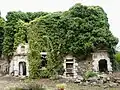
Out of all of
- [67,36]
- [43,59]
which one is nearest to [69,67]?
[43,59]

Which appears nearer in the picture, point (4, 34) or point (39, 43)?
point (39, 43)

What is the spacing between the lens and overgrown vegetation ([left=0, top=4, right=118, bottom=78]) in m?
24.8

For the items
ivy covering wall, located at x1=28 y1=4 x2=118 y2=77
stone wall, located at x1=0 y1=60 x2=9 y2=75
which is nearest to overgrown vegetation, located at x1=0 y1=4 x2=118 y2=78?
ivy covering wall, located at x1=28 y1=4 x2=118 y2=77

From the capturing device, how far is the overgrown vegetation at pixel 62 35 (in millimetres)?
24750

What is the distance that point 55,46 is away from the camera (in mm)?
25547

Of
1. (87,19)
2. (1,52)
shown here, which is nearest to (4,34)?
(1,52)

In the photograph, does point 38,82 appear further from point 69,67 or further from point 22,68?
point 22,68

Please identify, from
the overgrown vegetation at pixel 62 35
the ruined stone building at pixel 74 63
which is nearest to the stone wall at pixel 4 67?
the ruined stone building at pixel 74 63

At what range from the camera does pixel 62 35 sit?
25.6 meters

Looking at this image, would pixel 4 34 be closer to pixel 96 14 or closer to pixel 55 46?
pixel 55 46

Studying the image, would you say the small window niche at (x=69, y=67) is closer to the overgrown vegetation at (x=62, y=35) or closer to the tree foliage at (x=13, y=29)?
the overgrown vegetation at (x=62, y=35)

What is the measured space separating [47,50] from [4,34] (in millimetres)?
5053

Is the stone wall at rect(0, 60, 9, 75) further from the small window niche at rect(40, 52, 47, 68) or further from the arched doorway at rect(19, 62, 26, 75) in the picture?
the small window niche at rect(40, 52, 47, 68)

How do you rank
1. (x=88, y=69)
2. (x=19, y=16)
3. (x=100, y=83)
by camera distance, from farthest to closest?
(x=19, y=16), (x=88, y=69), (x=100, y=83)
